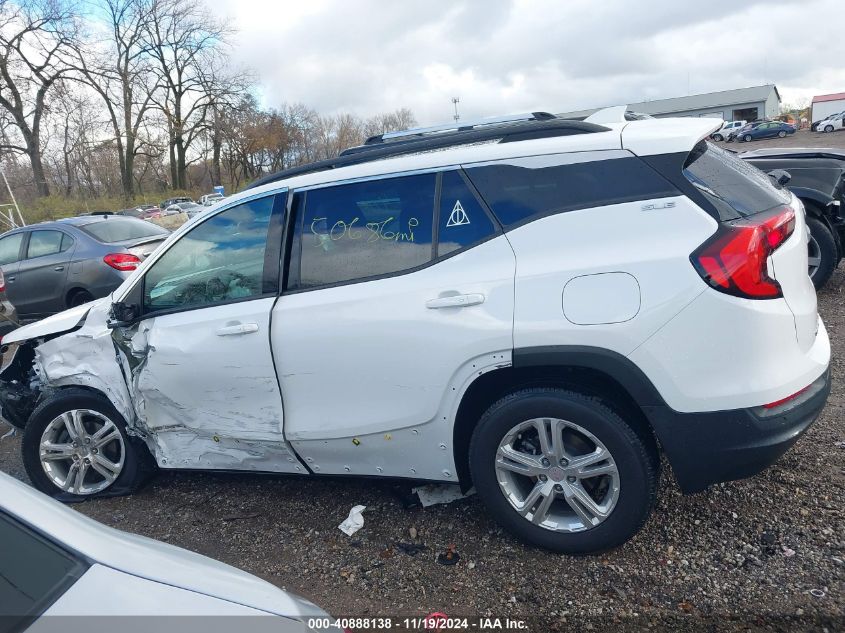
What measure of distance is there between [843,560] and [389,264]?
236 cm

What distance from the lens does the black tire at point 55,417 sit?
12.3ft

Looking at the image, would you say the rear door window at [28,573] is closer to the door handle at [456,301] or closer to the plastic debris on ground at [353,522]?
the door handle at [456,301]

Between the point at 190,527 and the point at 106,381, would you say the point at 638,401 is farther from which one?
the point at 106,381

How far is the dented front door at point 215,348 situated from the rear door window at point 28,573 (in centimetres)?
156

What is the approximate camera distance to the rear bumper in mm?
2465

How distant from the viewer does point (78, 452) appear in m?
3.84

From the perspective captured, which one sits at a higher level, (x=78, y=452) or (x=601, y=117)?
(x=601, y=117)

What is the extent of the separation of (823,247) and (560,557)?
496cm

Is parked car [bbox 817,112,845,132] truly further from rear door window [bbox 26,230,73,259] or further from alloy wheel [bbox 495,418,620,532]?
alloy wheel [bbox 495,418,620,532]

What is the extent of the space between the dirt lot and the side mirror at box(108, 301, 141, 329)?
119cm

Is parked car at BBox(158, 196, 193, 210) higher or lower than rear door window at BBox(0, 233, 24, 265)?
lower

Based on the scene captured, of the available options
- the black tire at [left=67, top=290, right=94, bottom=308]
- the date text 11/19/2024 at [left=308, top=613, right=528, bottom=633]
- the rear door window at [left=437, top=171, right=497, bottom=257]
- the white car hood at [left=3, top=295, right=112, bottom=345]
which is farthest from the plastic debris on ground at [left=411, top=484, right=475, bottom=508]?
the black tire at [left=67, top=290, right=94, bottom=308]

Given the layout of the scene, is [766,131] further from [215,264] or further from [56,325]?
[56,325]

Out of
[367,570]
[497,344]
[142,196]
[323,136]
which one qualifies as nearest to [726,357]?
[497,344]
